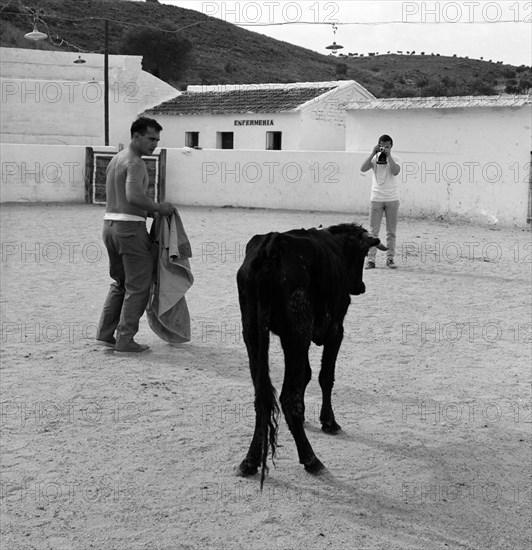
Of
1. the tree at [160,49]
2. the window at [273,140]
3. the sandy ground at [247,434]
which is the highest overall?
the tree at [160,49]

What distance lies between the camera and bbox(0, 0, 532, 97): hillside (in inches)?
2031

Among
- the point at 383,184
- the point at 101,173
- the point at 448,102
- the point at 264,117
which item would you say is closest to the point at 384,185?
the point at 383,184

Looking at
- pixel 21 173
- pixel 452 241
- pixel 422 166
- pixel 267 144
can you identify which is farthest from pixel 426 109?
pixel 267 144

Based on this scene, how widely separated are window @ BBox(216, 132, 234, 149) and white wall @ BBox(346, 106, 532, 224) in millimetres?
13102

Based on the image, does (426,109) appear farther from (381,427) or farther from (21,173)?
(381,427)

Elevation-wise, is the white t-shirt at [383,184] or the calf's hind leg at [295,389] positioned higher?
the white t-shirt at [383,184]

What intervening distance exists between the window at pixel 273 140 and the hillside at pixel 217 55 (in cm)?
1104

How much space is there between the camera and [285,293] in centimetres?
428

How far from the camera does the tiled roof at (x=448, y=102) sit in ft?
56.9

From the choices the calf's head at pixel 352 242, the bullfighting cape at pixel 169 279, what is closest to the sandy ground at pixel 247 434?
the bullfighting cape at pixel 169 279

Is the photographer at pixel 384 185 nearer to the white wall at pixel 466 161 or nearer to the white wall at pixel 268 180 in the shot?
the white wall at pixel 466 161

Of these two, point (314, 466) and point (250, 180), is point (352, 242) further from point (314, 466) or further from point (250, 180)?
point (250, 180)

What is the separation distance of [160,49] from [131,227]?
1898 inches

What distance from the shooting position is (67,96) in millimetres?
33750
